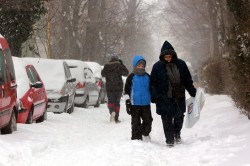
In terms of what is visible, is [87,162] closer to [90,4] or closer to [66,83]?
[66,83]

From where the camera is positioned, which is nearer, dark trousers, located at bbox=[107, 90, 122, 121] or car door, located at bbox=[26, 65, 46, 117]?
car door, located at bbox=[26, 65, 46, 117]

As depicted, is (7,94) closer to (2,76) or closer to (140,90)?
(2,76)

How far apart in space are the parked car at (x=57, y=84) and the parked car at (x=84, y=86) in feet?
5.02

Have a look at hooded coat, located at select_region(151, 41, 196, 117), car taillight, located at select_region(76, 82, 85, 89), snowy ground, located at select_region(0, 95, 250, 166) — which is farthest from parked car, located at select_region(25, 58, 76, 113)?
hooded coat, located at select_region(151, 41, 196, 117)

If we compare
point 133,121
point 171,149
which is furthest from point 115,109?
point 171,149

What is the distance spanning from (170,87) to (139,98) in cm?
71

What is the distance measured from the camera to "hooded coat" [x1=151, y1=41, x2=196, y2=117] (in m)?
9.52

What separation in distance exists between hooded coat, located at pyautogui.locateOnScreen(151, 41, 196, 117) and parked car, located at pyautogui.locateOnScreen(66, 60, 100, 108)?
969 cm

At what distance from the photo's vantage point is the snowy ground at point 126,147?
24.6 feet

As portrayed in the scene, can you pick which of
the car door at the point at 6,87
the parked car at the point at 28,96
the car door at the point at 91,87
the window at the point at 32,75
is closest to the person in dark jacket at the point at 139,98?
the car door at the point at 6,87

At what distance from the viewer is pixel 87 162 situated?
7.60 m

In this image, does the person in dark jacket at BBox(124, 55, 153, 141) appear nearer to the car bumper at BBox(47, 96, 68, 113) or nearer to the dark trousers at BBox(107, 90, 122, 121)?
the dark trousers at BBox(107, 90, 122, 121)

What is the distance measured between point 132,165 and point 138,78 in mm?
2973

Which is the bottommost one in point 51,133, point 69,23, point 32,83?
point 51,133
